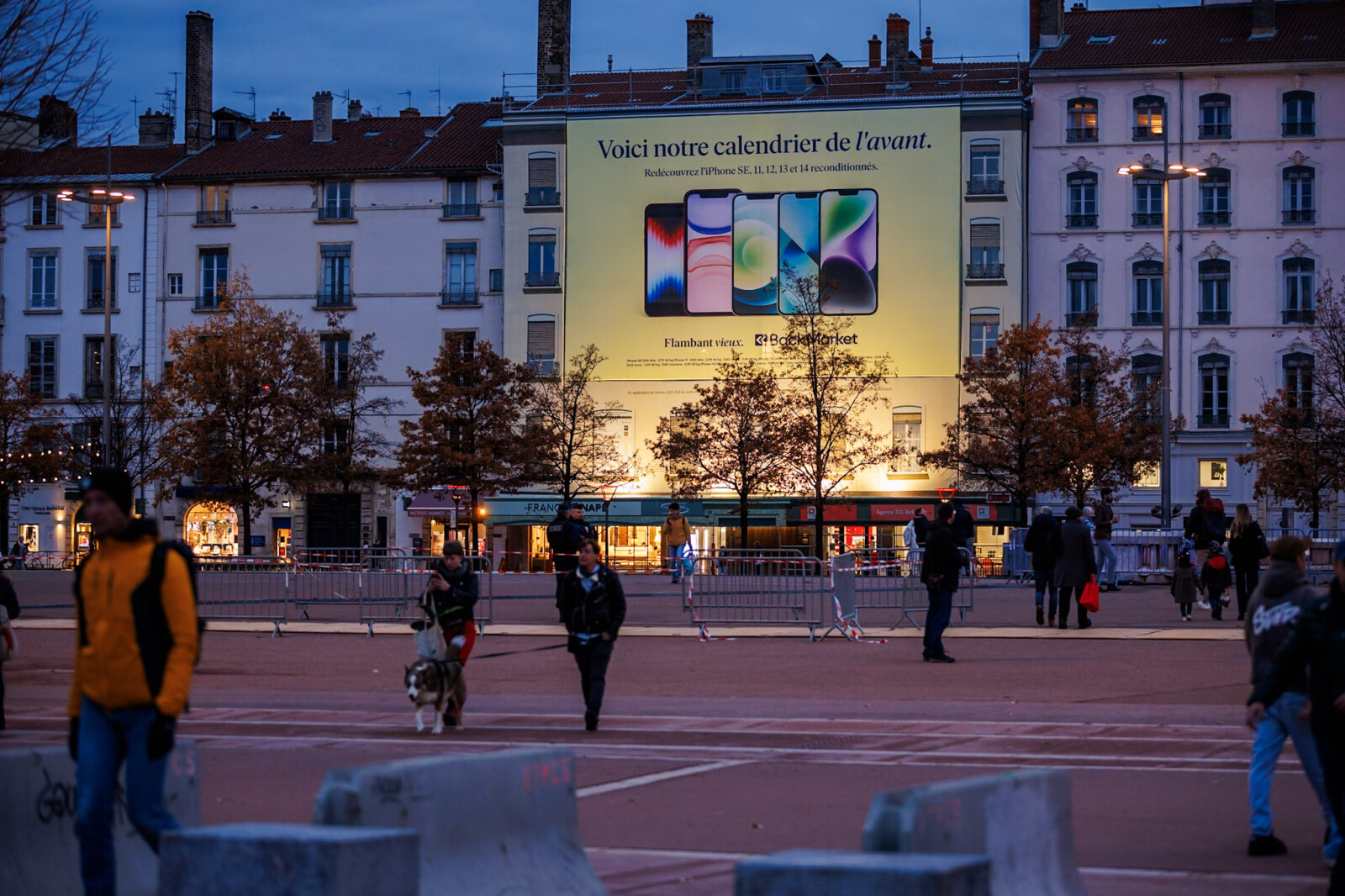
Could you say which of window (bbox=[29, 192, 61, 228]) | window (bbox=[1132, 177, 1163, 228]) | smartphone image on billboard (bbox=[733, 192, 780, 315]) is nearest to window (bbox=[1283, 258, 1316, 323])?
window (bbox=[1132, 177, 1163, 228])

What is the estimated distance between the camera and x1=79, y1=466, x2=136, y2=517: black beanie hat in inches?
275

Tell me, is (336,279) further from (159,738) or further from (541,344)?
(159,738)

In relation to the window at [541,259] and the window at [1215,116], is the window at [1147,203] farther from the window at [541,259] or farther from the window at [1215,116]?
the window at [541,259]

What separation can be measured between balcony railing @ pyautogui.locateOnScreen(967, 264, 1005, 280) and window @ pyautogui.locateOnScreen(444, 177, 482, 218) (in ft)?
63.3

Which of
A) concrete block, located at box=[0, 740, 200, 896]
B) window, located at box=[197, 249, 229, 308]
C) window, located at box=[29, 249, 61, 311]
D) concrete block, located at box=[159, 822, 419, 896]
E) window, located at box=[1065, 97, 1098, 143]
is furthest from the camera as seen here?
window, located at box=[29, 249, 61, 311]

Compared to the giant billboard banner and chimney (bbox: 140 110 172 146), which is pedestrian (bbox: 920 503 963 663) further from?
chimney (bbox: 140 110 172 146)

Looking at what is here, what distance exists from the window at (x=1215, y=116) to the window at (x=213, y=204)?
37870mm

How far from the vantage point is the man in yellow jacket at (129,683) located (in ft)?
22.0

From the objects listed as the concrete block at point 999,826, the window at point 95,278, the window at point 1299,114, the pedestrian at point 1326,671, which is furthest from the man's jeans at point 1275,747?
the window at point 95,278

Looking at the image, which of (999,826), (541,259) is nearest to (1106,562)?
(999,826)

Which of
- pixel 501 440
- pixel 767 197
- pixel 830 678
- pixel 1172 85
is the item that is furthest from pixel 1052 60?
pixel 830 678

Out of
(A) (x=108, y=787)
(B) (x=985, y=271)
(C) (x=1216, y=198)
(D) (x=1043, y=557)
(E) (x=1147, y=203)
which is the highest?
(C) (x=1216, y=198)

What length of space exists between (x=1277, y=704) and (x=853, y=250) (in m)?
56.0

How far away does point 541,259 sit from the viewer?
219ft
